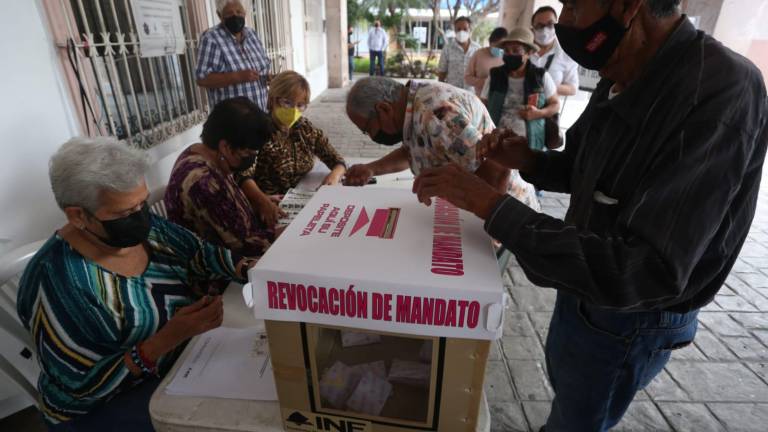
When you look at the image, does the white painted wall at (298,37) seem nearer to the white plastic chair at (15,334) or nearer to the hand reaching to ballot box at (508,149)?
the white plastic chair at (15,334)

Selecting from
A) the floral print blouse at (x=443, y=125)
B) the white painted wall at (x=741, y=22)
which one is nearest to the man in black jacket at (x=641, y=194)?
the floral print blouse at (x=443, y=125)

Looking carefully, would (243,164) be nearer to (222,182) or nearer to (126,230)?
(222,182)

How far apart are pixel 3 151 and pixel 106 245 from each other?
100 centimetres

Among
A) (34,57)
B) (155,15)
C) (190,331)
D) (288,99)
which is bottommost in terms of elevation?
(190,331)

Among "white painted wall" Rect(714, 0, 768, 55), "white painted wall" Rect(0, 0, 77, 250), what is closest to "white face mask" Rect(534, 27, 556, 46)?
"white painted wall" Rect(714, 0, 768, 55)

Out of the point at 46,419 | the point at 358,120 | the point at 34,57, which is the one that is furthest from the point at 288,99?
the point at 46,419

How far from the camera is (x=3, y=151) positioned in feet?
5.34

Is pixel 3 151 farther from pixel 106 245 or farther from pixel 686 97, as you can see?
pixel 686 97

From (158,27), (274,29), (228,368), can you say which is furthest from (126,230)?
(274,29)

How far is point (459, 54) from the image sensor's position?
532cm

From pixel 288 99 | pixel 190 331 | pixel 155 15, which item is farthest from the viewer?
pixel 155 15

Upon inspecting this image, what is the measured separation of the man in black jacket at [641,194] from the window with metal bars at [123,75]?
226 centimetres

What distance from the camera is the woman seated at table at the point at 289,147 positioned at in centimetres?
247

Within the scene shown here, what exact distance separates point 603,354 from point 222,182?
4.93 ft
